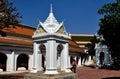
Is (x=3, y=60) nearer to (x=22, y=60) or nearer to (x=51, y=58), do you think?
(x=22, y=60)

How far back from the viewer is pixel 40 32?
19.1 metres

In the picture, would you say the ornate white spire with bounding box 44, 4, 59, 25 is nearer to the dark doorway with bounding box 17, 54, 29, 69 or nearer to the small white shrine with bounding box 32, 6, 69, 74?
the small white shrine with bounding box 32, 6, 69, 74

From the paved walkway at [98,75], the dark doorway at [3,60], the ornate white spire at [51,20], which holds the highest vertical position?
the ornate white spire at [51,20]

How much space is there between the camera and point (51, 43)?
17.8m

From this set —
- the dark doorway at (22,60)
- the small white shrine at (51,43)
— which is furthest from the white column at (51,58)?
the dark doorway at (22,60)

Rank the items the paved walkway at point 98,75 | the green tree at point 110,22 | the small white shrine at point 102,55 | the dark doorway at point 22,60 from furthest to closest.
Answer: the small white shrine at point 102,55, the dark doorway at point 22,60, the green tree at point 110,22, the paved walkway at point 98,75

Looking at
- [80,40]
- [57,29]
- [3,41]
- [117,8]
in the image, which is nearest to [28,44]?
[3,41]

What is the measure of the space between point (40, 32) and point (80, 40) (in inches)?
1918

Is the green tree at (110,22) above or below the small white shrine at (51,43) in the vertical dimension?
above

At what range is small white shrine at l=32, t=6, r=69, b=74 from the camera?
58.1 ft

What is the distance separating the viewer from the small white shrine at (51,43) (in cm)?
1772

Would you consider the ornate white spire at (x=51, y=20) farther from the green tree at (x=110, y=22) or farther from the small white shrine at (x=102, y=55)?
the small white shrine at (x=102, y=55)

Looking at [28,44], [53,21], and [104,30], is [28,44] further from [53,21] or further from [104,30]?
[53,21]

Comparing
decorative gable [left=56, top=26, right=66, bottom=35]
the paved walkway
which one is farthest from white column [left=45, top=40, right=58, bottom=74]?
the paved walkway
